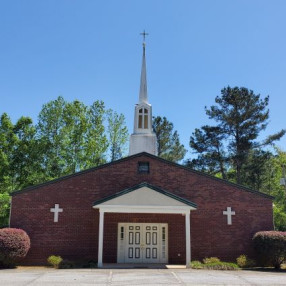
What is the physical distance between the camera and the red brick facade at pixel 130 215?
748 inches

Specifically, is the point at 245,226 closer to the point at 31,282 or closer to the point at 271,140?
the point at 31,282

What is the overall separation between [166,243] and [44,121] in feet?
72.7

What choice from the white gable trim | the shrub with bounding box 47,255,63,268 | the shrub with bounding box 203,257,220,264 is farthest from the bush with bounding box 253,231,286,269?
the shrub with bounding box 47,255,63,268

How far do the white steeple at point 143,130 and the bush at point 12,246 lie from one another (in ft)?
34.4

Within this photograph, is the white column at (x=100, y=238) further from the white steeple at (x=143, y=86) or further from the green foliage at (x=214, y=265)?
the white steeple at (x=143, y=86)

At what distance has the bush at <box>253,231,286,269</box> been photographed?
17.4m

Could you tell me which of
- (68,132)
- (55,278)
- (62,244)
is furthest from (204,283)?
(68,132)

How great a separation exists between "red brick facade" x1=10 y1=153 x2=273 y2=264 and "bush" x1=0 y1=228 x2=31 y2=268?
1221 mm

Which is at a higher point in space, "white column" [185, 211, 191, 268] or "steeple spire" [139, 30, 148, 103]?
"steeple spire" [139, 30, 148, 103]

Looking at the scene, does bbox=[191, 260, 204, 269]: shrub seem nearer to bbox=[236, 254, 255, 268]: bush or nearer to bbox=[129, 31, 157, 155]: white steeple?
bbox=[236, 254, 255, 268]: bush

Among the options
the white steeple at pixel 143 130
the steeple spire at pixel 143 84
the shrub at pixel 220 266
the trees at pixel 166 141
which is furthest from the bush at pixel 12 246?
the trees at pixel 166 141

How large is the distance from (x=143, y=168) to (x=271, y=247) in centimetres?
735

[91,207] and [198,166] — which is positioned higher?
[198,166]

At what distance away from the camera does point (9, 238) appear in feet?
55.6
